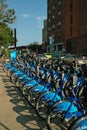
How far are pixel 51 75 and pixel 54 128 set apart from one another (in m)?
2.96

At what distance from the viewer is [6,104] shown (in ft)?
30.0

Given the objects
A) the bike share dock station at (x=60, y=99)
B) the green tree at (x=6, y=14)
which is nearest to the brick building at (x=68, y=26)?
the green tree at (x=6, y=14)

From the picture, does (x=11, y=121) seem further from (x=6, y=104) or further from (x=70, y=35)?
(x=70, y=35)

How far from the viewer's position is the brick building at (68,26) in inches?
2800

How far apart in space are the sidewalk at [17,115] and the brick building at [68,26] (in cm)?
5921

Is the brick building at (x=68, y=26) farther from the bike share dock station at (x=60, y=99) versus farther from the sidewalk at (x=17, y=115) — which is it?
the bike share dock station at (x=60, y=99)

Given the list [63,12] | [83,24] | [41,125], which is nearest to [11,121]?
[41,125]

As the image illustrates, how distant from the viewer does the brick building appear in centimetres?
7112

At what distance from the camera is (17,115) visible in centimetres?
774

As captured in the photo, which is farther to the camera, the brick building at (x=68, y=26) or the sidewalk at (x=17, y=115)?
the brick building at (x=68, y=26)

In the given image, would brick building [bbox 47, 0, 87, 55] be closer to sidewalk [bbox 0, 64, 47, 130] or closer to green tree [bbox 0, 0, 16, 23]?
green tree [bbox 0, 0, 16, 23]

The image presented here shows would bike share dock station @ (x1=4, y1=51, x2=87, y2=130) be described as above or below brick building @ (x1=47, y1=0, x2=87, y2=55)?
below

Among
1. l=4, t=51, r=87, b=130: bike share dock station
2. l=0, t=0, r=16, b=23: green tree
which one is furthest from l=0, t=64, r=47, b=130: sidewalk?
l=0, t=0, r=16, b=23: green tree

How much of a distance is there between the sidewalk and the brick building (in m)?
59.2
